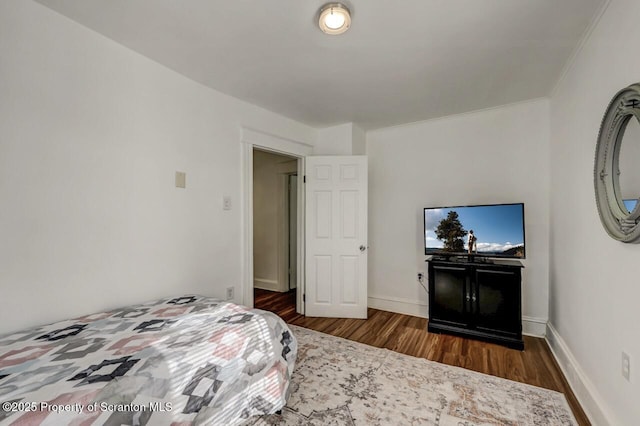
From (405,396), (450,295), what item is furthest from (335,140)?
(405,396)

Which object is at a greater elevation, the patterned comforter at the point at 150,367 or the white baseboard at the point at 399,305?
the patterned comforter at the point at 150,367

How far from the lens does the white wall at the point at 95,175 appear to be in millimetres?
1453

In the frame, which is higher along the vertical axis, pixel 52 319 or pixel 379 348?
pixel 52 319

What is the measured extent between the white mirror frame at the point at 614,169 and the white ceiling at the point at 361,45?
683 mm

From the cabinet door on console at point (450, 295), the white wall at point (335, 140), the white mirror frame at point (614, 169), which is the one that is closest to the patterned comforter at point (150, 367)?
the cabinet door on console at point (450, 295)

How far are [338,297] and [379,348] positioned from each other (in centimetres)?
91

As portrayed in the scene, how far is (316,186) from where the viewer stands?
338 centimetres

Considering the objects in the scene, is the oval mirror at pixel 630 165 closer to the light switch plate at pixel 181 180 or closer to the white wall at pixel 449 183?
the white wall at pixel 449 183

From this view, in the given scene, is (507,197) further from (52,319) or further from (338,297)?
(52,319)

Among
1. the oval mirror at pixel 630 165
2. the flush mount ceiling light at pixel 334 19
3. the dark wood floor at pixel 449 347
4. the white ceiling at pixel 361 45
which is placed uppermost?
the white ceiling at pixel 361 45

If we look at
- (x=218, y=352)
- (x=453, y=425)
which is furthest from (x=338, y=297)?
(x=218, y=352)

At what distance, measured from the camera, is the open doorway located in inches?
177

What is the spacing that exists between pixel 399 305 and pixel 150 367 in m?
3.02

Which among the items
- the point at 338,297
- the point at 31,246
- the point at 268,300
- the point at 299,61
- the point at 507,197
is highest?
the point at 299,61
